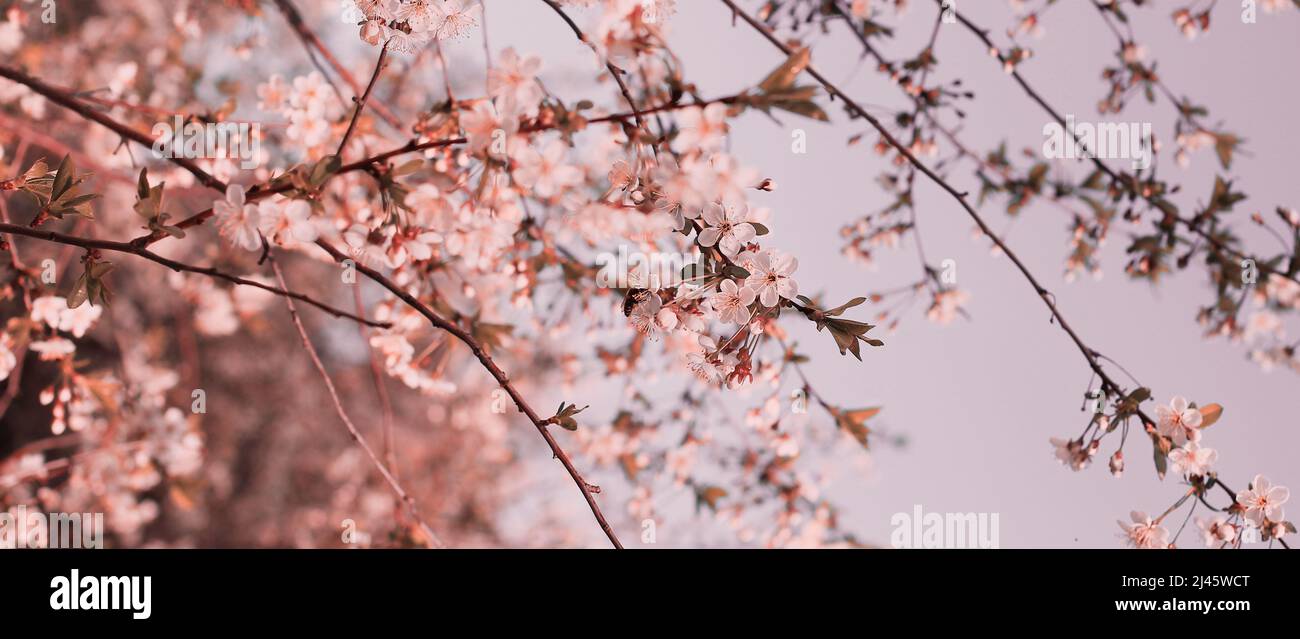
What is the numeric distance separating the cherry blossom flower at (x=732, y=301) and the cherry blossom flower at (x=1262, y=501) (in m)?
0.76

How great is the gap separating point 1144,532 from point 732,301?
77 centimetres

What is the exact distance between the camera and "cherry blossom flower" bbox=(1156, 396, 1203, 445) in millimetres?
991

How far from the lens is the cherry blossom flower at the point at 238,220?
2.66ft

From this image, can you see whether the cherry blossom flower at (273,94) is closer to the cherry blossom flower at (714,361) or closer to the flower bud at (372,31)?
the flower bud at (372,31)

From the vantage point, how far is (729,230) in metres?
0.78

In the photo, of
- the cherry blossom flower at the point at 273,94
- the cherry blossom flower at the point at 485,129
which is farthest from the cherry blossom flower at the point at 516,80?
the cherry blossom flower at the point at 273,94

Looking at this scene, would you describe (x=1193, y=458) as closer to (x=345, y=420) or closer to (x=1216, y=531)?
(x=1216, y=531)

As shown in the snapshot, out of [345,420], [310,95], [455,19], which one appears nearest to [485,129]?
[455,19]

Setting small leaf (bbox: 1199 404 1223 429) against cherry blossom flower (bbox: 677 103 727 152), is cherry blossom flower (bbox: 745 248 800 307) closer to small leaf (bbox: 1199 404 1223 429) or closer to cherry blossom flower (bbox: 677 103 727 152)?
cherry blossom flower (bbox: 677 103 727 152)

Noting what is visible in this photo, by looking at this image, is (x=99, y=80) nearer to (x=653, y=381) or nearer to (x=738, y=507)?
(x=653, y=381)

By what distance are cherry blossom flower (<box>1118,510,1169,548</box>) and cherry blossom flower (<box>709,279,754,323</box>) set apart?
0.74 meters
